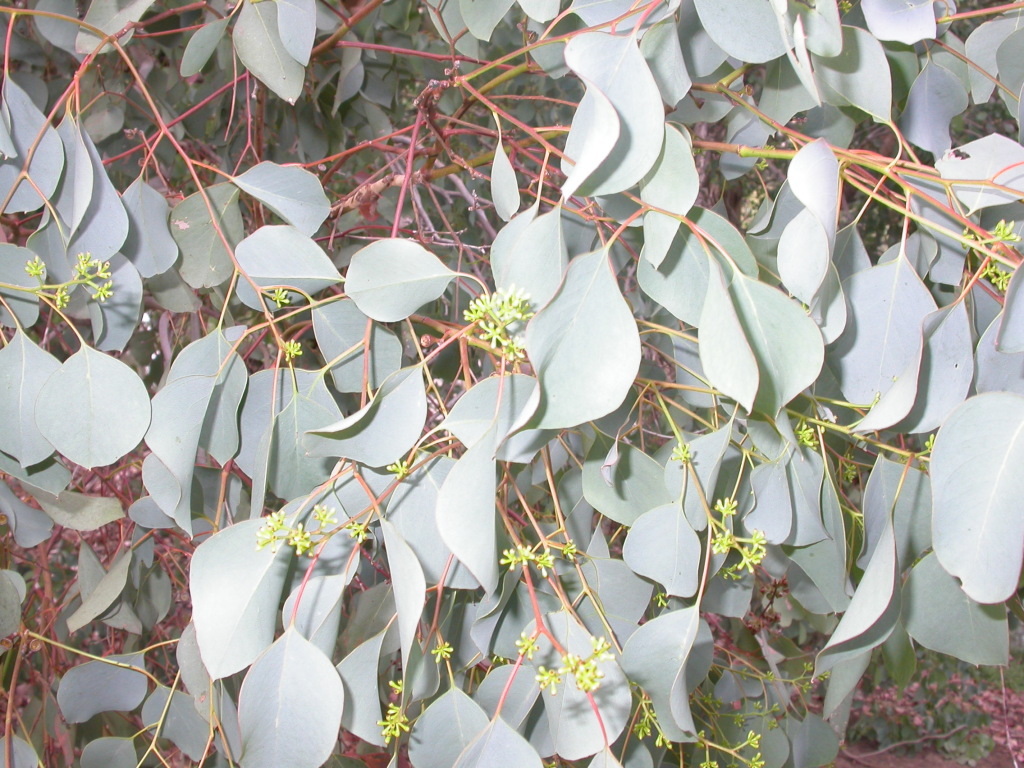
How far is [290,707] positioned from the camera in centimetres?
49

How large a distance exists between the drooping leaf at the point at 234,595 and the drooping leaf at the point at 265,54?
44cm

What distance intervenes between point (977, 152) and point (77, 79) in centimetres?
69

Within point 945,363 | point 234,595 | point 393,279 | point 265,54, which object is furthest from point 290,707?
point 265,54

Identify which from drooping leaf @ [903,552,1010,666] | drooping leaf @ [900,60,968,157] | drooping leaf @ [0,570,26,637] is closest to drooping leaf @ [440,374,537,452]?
drooping leaf @ [903,552,1010,666]

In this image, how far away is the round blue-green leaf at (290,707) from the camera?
481 mm

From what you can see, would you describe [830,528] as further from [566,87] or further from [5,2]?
[5,2]

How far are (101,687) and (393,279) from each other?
2.10 ft

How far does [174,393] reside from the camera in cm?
58

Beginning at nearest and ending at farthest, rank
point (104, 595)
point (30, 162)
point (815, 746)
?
point (30, 162)
point (104, 595)
point (815, 746)

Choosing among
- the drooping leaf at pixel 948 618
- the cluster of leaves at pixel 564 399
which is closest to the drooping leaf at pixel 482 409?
the cluster of leaves at pixel 564 399

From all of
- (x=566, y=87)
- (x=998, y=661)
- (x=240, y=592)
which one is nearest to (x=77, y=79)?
(x=240, y=592)

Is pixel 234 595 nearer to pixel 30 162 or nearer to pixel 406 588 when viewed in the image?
pixel 406 588

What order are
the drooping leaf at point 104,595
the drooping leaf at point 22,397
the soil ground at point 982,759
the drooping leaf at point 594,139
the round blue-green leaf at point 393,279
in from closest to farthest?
1. the drooping leaf at point 594,139
2. the round blue-green leaf at point 393,279
3. the drooping leaf at point 22,397
4. the drooping leaf at point 104,595
5. the soil ground at point 982,759

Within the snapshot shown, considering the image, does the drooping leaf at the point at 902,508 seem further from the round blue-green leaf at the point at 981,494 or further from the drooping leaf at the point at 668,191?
the drooping leaf at the point at 668,191
